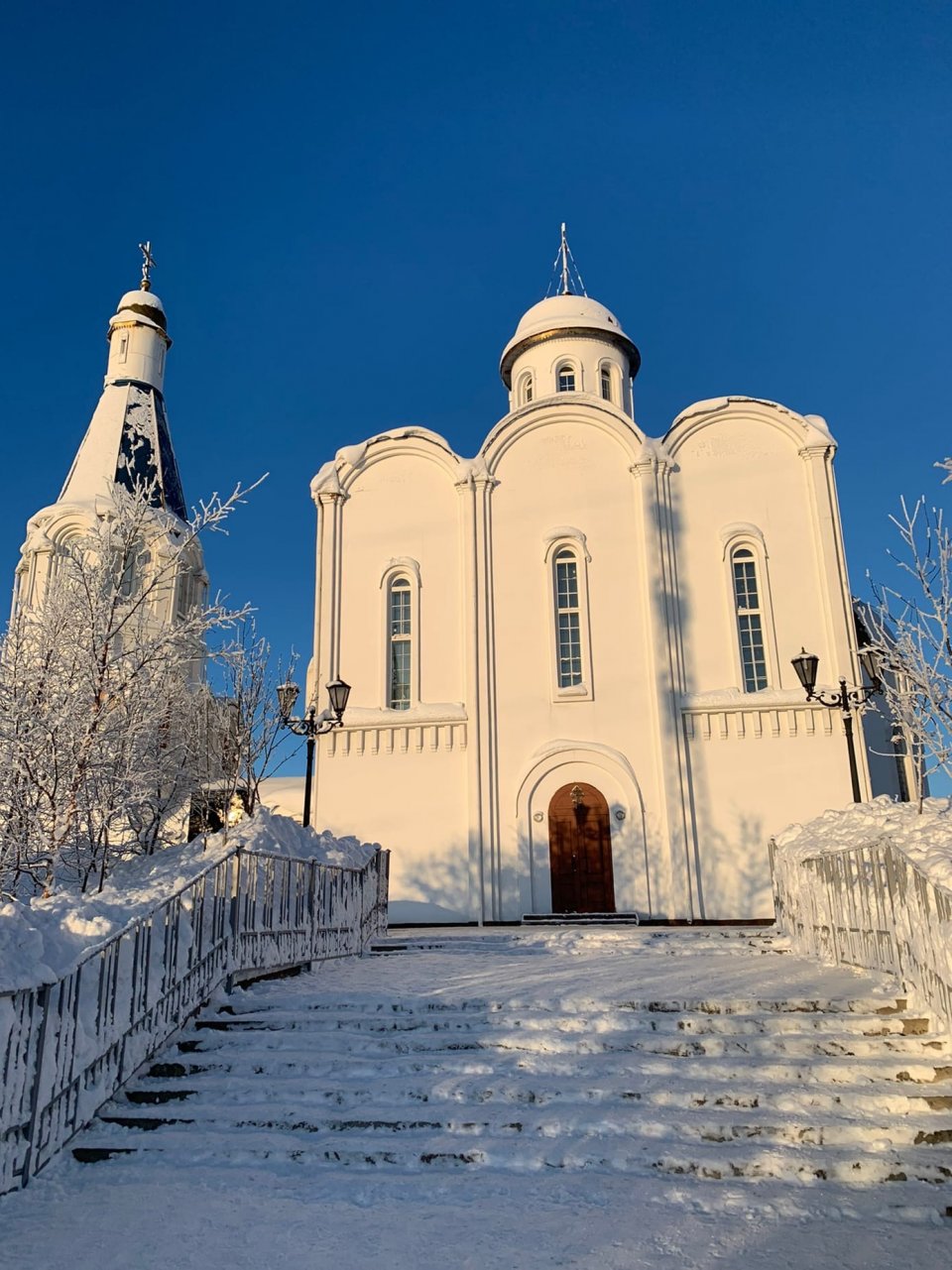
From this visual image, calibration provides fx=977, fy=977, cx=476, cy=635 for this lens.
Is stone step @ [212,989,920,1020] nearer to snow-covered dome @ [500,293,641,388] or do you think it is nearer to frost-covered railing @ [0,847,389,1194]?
frost-covered railing @ [0,847,389,1194]

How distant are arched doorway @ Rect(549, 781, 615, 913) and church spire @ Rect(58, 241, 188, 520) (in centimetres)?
1471

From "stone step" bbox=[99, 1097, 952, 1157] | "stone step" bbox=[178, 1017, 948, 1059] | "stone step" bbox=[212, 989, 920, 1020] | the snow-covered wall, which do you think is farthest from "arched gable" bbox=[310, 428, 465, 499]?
"stone step" bbox=[99, 1097, 952, 1157]

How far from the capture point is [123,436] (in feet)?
95.2

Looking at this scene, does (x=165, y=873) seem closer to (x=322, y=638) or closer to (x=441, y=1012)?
(x=441, y=1012)

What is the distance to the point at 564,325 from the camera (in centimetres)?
2622

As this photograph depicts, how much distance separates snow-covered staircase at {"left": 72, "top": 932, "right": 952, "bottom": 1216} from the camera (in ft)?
17.7

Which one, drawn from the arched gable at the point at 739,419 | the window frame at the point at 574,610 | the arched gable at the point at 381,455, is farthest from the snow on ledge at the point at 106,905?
the arched gable at the point at 739,419

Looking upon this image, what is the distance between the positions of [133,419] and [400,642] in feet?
45.1

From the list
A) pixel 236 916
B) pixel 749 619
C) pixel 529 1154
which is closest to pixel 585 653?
pixel 749 619

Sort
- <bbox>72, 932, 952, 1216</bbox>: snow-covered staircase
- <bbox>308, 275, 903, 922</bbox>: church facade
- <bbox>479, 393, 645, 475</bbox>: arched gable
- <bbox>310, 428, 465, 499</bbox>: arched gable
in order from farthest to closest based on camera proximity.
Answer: <bbox>310, 428, 465, 499</bbox>: arched gable < <bbox>479, 393, 645, 475</bbox>: arched gable < <bbox>308, 275, 903, 922</bbox>: church facade < <bbox>72, 932, 952, 1216</bbox>: snow-covered staircase

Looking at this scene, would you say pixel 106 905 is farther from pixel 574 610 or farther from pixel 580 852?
pixel 574 610

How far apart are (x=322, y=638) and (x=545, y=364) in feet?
33.8

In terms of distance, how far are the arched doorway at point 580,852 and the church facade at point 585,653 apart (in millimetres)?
41

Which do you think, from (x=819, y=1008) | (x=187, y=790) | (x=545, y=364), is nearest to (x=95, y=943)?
(x=819, y=1008)
